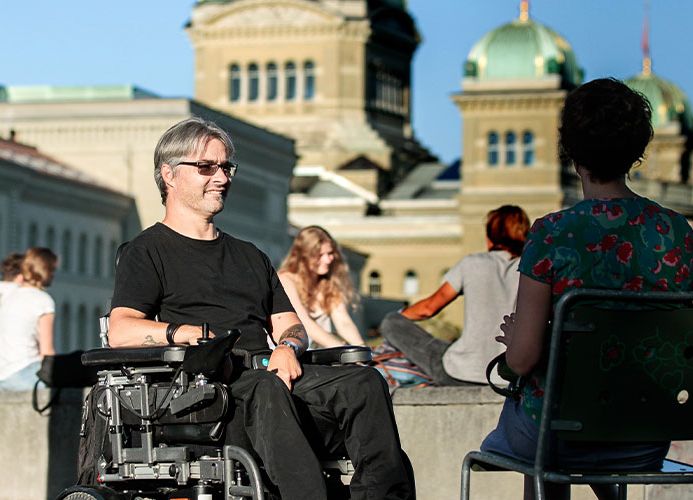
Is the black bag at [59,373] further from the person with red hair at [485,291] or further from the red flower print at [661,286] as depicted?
the red flower print at [661,286]

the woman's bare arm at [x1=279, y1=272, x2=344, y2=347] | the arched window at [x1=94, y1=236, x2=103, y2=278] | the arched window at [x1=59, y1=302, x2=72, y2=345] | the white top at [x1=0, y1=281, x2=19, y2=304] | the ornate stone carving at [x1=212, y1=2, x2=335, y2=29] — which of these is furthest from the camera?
the ornate stone carving at [x1=212, y1=2, x2=335, y2=29]

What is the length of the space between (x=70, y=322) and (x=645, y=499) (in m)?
56.1

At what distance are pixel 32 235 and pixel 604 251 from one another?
58467 millimetres

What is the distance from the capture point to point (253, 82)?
4518 inches

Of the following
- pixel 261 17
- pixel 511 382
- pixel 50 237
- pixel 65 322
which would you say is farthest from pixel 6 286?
pixel 261 17

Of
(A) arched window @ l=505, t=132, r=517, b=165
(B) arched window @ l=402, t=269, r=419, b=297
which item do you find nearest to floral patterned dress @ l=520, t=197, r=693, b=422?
(A) arched window @ l=505, t=132, r=517, b=165

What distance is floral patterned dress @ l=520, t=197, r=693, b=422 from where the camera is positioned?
6043 mm

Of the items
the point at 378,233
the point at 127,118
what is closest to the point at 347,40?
the point at 378,233

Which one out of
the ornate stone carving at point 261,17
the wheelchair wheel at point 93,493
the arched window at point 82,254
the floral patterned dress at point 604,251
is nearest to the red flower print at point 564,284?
the floral patterned dress at point 604,251

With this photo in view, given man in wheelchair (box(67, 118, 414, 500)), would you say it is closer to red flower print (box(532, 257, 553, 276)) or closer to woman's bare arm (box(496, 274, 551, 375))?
woman's bare arm (box(496, 274, 551, 375))

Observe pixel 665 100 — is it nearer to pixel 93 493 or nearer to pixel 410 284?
pixel 410 284

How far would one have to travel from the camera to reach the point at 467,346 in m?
10.7

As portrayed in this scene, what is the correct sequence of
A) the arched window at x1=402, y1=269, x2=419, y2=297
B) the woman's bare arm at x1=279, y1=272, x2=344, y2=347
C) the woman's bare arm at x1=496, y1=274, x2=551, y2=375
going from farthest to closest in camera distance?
the arched window at x1=402, y1=269, x2=419, y2=297
the woman's bare arm at x1=279, y1=272, x2=344, y2=347
the woman's bare arm at x1=496, y1=274, x2=551, y2=375

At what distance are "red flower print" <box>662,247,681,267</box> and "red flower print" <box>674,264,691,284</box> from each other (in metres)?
0.02
